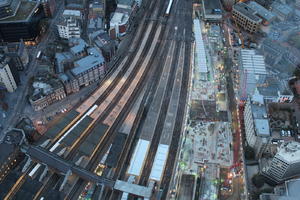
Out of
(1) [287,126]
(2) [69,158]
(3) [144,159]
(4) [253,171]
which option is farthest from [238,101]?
(2) [69,158]

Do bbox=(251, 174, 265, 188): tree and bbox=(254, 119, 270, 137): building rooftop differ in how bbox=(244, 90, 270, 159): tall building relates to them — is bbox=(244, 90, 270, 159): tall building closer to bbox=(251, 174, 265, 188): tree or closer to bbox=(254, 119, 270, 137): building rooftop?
bbox=(254, 119, 270, 137): building rooftop

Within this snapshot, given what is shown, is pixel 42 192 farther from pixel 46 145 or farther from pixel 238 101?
pixel 238 101

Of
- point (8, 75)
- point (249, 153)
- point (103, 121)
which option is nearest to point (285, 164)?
point (249, 153)

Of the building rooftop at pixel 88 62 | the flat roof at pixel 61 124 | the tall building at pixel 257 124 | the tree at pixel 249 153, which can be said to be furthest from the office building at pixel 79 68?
the tree at pixel 249 153

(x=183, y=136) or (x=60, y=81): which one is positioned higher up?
(x=60, y=81)

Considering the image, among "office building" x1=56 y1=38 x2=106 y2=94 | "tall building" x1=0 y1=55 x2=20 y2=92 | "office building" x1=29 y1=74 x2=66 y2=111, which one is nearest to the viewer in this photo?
"office building" x1=29 y1=74 x2=66 y2=111

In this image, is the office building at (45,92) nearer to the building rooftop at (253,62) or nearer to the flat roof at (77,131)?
the flat roof at (77,131)

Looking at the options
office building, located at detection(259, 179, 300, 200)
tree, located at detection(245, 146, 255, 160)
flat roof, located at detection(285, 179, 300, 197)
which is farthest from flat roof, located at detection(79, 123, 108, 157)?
flat roof, located at detection(285, 179, 300, 197)
